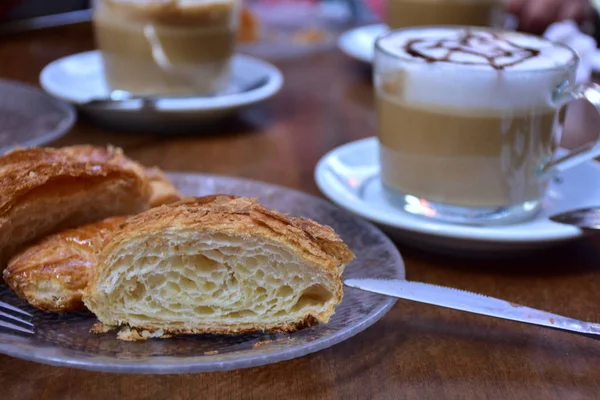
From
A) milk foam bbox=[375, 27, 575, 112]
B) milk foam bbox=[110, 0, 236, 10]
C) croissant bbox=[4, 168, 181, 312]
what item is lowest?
croissant bbox=[4, 168, 181, 312]

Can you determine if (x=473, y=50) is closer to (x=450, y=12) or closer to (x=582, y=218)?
(x=582, y=218)

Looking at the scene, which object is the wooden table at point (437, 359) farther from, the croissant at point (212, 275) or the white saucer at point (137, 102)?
the white saucer at point (137, 102)

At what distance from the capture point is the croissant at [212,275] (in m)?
0.79

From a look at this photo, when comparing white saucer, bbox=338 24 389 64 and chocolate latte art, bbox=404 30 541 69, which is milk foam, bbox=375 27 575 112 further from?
white saucer, bbox=338 24 389 64

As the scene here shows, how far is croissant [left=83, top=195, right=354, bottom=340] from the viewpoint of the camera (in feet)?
2.60

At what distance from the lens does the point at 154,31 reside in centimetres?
160

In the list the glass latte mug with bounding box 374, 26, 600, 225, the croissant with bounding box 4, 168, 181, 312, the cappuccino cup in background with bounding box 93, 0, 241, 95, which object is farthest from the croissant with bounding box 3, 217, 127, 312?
the cappuccino cup in background with bounding box 93, 0, 241, 95

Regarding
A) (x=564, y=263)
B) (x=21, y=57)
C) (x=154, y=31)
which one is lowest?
(x=21, y=57)

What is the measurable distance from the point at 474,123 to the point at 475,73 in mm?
78

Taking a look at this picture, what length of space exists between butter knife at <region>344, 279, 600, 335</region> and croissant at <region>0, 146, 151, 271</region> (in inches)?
14.0

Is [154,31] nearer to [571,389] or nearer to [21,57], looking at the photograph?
[21,57]

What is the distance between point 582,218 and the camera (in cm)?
109

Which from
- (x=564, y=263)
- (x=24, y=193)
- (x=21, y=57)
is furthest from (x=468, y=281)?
Result: (x=21, y=57)

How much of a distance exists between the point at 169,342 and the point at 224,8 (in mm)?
1053
